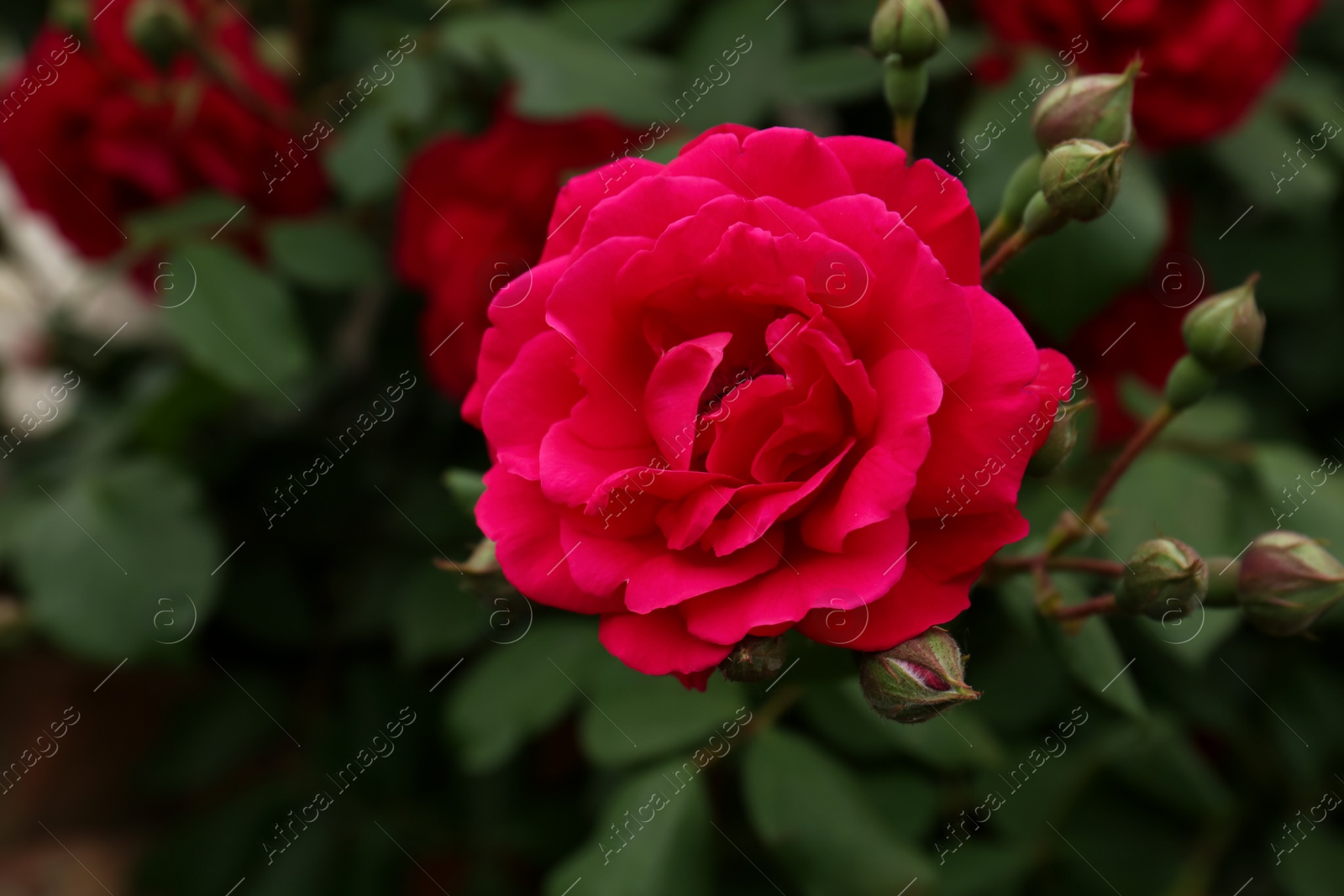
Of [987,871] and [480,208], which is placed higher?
[480,208]

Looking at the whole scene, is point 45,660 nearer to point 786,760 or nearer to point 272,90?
point 272,90

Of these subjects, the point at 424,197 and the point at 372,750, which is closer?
the point at 424,197

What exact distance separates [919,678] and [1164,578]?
195 millimetres

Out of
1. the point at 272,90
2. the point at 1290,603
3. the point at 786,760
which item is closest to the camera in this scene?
the point at 1290,603

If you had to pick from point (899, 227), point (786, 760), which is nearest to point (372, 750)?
point (786, 760)

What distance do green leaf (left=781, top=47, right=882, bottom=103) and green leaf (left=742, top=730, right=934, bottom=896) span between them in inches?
28.7

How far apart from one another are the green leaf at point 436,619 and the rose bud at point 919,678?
735 mm

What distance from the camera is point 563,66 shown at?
1.07 meters

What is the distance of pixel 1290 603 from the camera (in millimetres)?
676

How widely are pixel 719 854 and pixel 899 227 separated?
3.11 ft

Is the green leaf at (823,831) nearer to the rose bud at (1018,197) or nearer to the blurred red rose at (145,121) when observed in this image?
the rose bud at (1018,197)

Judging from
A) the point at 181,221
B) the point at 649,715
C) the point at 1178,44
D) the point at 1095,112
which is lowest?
the point at 649,715

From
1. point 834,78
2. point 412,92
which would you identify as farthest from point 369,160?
point 834,78

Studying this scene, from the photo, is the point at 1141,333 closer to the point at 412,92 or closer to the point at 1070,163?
the point at 1070,163
